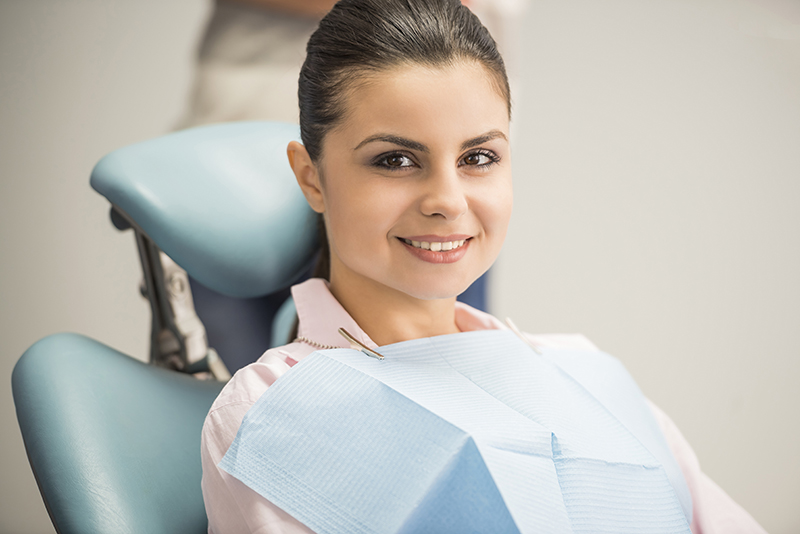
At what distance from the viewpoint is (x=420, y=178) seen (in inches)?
26.2

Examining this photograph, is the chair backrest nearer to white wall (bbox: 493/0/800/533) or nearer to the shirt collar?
the shirt collar

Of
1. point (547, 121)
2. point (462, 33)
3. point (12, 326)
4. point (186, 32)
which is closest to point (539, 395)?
point (462, 33)

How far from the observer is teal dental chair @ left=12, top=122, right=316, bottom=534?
2.06 feet

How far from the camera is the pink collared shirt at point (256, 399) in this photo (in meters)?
0.58

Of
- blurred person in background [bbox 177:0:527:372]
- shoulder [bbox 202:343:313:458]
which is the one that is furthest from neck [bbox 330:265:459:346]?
blurred person in background [bbox 177:0:527:372]

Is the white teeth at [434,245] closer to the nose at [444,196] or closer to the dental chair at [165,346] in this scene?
the nose at [444,196]

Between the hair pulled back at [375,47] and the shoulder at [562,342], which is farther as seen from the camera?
the shoulder at [562,342]

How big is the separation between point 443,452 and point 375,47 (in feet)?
1.41

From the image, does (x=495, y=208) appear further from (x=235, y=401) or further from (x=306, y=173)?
(x=235, y=401)

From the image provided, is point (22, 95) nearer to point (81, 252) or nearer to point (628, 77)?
point (81, 252)

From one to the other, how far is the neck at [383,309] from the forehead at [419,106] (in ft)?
0.60

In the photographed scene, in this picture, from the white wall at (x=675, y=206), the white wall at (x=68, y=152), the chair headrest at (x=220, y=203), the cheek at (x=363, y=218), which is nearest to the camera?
the cheek at (x=363, y=218)

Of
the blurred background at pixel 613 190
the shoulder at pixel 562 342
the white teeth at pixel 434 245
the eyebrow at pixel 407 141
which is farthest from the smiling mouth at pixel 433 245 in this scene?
the blurred background at pixel 613 190

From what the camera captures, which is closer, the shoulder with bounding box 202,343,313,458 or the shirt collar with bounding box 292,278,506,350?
the shoulder with bounding box 202,343,313,458
